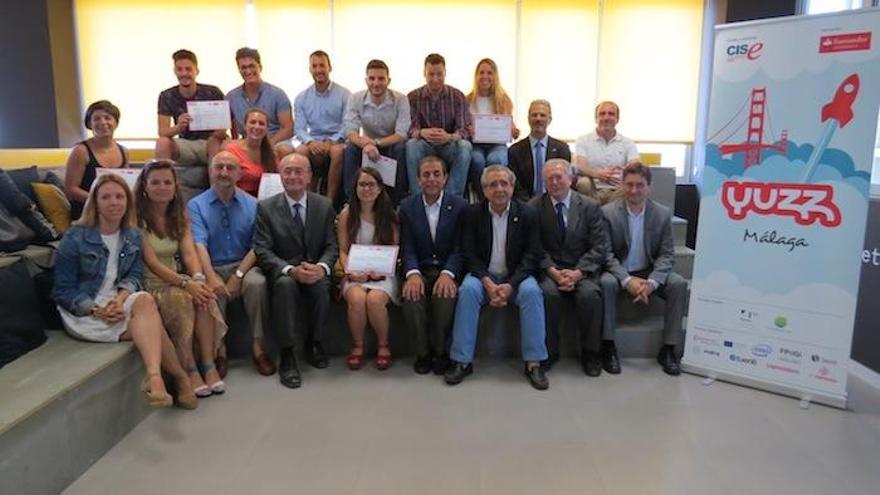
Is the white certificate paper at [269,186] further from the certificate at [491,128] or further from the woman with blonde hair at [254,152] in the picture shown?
the certificate at [491,128]

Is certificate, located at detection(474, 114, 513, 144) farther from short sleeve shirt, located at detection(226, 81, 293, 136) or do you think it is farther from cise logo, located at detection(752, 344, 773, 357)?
cise logo, located at detection(752, 344, 773, 357)

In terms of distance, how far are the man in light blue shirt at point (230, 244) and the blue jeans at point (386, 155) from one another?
93 cm

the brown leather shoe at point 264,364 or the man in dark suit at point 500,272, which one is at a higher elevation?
the man in dark suit at point 500,272

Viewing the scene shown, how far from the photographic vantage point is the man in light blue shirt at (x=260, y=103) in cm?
425

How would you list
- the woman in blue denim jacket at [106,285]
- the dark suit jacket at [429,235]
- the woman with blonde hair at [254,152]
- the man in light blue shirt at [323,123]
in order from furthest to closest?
1. the man in light blue shirt at [323,123]
2. the woman with blonde hair at [254,152]
3. the dark suit jacket at [429,235]
4. the woman in blue denim jacket at [106,285]

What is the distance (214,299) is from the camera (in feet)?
9.71

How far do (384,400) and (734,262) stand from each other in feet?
6.65

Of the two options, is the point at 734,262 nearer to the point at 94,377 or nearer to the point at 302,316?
the point at 302,316

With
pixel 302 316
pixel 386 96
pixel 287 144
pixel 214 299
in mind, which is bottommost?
pixel 302 316

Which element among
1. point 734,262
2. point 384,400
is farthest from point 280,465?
point 734,262

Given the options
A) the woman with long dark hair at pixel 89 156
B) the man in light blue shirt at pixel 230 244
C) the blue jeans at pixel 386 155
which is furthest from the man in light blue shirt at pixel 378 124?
the woman with long dark hair at pixel 89 156

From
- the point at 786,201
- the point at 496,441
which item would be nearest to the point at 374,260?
the point at 496,441

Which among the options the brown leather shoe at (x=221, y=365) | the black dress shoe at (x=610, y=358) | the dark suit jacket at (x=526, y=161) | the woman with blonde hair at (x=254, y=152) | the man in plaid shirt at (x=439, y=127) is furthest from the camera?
the dark suit jacket at (x=526, y=161)

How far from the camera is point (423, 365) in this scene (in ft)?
10.8
